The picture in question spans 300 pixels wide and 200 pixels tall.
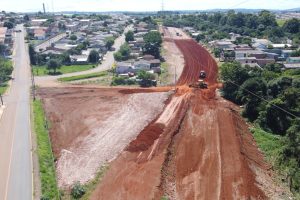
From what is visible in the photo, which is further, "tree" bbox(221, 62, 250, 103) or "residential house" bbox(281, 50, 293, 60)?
"residential house" bbox(281, 50, 293, 60)

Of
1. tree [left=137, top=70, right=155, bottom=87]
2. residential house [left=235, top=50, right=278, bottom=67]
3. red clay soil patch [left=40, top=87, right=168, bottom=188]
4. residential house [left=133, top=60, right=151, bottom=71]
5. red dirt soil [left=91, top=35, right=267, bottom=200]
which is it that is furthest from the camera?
residential house [left=235, top=50, right=278, bottom=67]

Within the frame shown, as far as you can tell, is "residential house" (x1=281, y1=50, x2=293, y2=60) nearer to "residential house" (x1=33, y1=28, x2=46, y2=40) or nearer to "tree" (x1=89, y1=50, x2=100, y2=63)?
"tree" (x1=89, y1=50, x2=100, y2=63)

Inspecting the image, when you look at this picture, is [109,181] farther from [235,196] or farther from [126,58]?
[126,58]

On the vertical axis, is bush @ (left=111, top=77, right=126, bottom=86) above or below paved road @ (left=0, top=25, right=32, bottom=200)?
above

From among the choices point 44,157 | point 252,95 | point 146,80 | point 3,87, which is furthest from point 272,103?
point 3,87

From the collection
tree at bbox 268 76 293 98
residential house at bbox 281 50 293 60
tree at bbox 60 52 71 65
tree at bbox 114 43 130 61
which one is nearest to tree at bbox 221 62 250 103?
tree at bbox 268 76 293 98

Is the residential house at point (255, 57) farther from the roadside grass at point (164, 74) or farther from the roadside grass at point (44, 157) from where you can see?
the roadside grass at point (44, 157)

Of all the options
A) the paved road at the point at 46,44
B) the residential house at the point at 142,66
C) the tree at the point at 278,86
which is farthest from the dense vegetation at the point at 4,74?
the tree at the point at 278,86

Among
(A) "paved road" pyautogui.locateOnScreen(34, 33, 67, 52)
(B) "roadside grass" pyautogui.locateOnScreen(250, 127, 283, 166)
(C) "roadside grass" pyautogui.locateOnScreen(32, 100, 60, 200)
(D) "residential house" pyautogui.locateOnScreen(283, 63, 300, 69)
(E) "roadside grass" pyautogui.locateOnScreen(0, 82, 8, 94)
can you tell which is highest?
(A) "paved road" pyautogui.locateOnScreen(34, 33, 67, 52)
